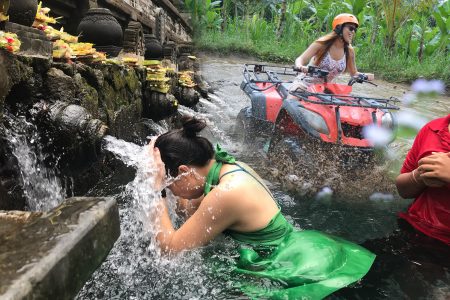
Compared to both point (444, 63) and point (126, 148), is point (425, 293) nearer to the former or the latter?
point (126, 148)

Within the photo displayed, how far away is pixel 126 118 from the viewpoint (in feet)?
14.3

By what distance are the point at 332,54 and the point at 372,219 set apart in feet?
8.27

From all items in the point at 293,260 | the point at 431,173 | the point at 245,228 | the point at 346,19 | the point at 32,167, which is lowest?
the point at 293,260

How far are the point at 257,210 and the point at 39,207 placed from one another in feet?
4.79

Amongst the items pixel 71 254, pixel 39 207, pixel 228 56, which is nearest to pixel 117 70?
pixel 39 207

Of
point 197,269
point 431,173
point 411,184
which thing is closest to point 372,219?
point 411,184

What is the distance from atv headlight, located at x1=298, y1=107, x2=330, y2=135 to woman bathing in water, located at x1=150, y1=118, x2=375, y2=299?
2165 mm

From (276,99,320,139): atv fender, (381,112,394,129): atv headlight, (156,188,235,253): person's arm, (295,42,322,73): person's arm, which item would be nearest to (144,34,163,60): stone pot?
(295,42,322,73): person's arm

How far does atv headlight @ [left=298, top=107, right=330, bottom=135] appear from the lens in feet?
13.9

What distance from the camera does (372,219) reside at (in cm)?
354

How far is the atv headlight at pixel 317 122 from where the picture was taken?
423cm

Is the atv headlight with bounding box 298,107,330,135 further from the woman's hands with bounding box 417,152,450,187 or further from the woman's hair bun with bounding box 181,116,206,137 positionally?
the woman's hair bun with bounding box 181,116,206,137

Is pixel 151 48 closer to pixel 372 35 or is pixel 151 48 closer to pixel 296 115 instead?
pixel 296 115

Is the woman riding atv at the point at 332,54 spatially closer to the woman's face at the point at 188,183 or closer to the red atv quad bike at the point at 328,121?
the red atv quad bike at the point at 328,121
